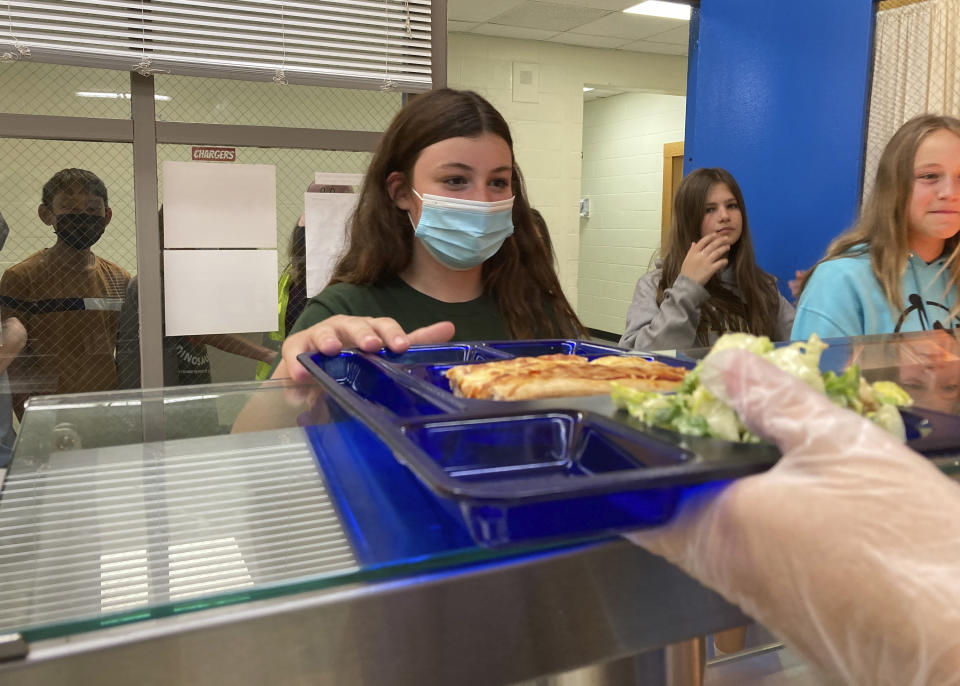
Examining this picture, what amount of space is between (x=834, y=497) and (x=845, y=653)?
0.34 ft

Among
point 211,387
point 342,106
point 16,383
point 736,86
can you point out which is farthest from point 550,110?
point 211,387

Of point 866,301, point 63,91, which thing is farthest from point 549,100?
point 866,301

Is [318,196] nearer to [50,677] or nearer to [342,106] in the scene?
[342,106]

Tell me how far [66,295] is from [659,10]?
16.4ft

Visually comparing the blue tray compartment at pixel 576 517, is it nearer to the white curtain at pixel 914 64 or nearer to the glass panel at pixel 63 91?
the glass panel at pixel 63 91

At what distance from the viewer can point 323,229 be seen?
329 cm

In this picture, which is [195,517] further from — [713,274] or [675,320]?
[713,274]

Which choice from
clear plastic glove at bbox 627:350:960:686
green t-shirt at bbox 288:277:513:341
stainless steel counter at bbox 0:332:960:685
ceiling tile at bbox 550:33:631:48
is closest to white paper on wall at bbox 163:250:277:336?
green t-shirt at bbox 288:277:513:341

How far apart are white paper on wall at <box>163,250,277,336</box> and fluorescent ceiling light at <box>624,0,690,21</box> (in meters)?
4.14

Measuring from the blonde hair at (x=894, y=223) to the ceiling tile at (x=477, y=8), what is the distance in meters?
4.29

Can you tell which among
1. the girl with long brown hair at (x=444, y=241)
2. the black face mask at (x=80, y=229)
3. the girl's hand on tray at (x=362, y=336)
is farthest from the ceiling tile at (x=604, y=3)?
the girl's hand on tray at (x=362, y=336)

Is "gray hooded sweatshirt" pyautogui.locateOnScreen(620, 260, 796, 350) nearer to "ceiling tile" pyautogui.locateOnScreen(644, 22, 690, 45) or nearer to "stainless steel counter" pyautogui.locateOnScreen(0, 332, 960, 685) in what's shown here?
"stainless steel counter" pyautogui.locateOnScreen(0, 332, 960, 685)

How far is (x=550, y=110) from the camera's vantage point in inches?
274

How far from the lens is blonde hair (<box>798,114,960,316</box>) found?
2.03 metres
